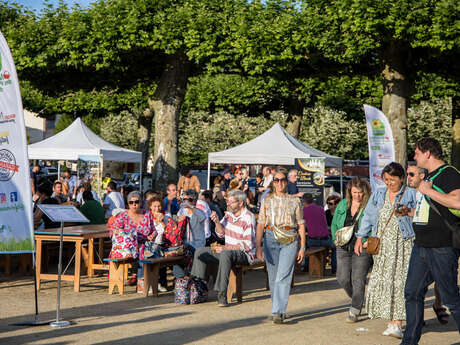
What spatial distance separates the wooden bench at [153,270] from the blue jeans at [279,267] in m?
2.02

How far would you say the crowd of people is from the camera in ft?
18.4

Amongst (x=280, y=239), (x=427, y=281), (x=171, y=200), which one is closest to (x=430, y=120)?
(x=171, y=200)

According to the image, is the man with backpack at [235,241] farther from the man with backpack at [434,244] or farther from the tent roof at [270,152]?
the tent roof at [270,152]

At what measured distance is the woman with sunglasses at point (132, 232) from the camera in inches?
367

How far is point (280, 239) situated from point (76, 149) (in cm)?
1185

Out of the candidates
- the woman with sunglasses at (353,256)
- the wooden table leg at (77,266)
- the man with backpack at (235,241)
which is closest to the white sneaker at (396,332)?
the woman with sunglasses at (353,256)

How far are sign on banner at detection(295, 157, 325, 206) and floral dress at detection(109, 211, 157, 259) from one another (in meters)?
5.97

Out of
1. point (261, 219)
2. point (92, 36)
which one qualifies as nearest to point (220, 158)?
point (92, 36)

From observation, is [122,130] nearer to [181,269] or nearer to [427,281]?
[181,269]

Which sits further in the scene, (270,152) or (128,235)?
(270,152)

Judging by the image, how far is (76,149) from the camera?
18.3 m

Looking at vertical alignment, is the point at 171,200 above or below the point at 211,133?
below

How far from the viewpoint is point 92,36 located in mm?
16812

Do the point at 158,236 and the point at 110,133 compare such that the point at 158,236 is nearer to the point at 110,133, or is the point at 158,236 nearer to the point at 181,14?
the point at 181,14
